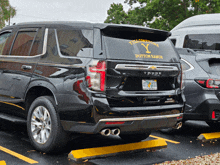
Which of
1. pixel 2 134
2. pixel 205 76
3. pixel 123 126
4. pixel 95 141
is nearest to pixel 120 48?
pixel 123 126

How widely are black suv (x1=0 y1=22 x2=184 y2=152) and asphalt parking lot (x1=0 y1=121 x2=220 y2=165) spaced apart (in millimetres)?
267

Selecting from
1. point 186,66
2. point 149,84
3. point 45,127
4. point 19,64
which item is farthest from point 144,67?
point 186,66

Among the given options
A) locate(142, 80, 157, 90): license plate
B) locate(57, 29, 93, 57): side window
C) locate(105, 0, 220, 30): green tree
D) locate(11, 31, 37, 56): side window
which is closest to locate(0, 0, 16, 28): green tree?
locate(105, 0, 220, 30): green tree

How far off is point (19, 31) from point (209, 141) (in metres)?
4.25

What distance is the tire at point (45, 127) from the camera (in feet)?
16.1

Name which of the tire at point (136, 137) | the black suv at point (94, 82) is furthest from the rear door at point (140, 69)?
the tire at point (136, 137)

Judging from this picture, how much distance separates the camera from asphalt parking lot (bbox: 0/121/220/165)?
197 inches

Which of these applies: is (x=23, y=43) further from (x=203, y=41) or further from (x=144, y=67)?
(x=203, y=41)

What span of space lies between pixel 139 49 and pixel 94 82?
0.95 metres

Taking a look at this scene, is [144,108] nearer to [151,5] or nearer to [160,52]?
[160,52]

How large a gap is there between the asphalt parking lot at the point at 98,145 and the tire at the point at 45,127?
183 mm

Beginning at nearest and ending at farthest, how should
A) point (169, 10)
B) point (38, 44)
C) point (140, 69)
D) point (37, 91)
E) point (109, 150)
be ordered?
point (140, 69)
point (109, 150)
point (37, 91)
point (38, 44)
point (169, 10)

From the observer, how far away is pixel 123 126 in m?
4.68

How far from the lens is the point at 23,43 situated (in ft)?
19.6
